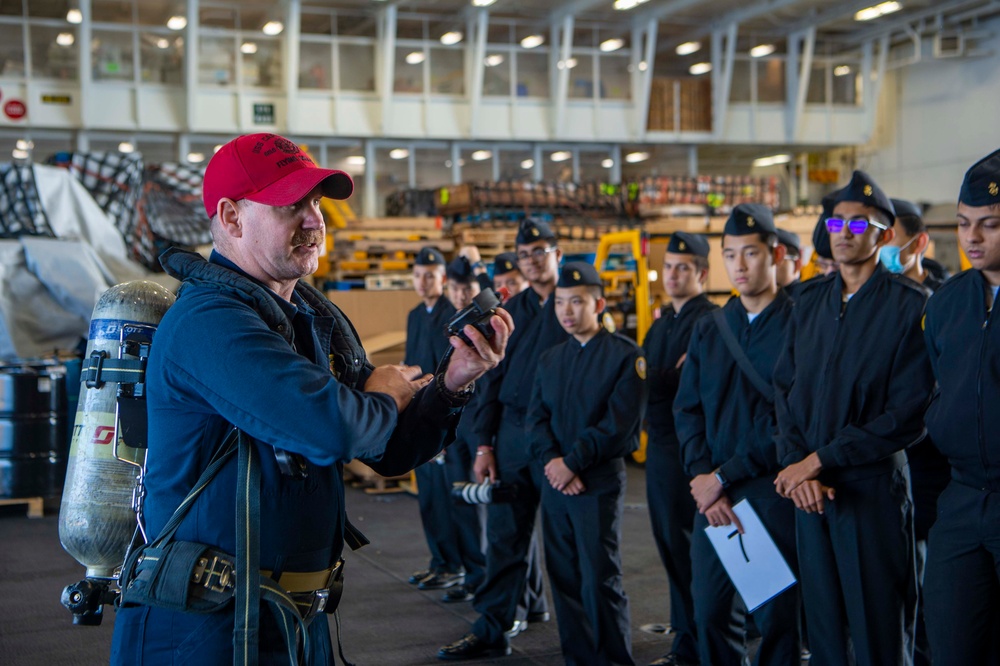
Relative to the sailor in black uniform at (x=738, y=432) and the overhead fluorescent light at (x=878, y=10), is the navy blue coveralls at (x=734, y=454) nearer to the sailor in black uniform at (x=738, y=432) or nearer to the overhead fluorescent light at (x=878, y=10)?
the sailor in black uniform at (x=738, y=432)

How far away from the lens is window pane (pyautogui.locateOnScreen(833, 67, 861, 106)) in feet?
83.1

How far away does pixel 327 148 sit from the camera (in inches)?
866

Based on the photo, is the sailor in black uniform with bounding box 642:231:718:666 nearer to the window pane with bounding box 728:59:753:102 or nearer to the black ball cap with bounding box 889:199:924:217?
the black ball cap with bounding box 889:199:924:217

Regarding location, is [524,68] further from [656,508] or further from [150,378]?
[150,378]

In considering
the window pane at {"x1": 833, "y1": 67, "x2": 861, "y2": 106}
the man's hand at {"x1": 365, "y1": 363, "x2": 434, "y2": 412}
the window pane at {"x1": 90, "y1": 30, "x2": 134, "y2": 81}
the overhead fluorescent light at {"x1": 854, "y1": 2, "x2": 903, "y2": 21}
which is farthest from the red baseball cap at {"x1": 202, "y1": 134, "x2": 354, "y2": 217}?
the window pane at {"x1": 833, "y1": 67, "x2": 861, "y2": 106}

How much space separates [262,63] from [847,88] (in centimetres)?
1378

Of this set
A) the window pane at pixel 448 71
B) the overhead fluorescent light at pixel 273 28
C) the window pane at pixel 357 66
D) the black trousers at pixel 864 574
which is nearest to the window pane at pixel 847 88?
the window pane at pixel 448 71

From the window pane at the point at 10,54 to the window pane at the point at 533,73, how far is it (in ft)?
32.8

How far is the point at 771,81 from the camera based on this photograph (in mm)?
25000

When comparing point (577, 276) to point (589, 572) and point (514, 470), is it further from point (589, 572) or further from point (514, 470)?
point (589, 572)

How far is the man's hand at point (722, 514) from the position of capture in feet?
14.6

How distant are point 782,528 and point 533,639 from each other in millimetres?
1947

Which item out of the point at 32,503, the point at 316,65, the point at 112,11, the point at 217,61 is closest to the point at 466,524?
the point at 32,503

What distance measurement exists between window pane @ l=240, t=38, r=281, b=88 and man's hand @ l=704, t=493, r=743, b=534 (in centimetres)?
1842
